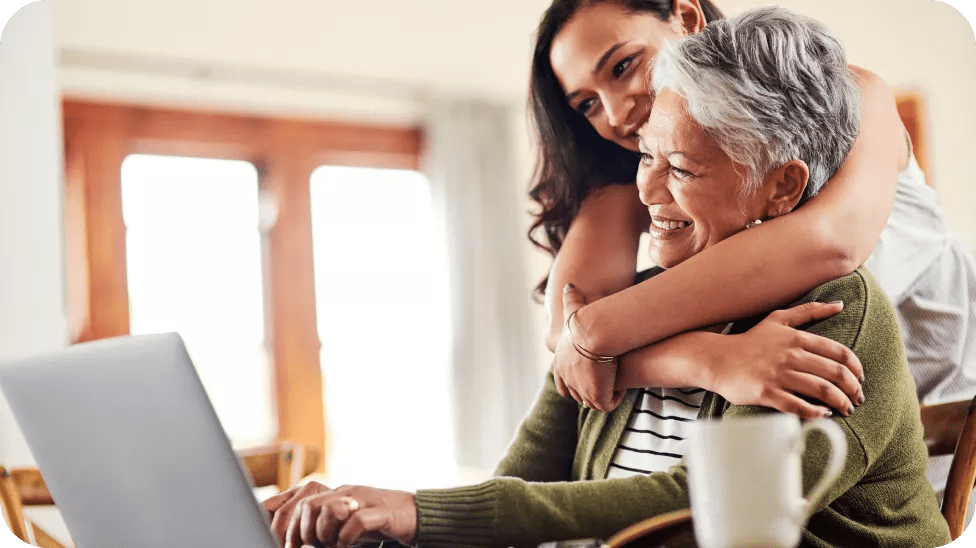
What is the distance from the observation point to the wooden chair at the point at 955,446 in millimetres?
1105

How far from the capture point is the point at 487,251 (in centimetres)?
170

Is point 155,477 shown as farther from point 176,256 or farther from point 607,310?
point 176,256

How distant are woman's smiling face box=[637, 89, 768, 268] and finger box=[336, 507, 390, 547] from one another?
0.46m

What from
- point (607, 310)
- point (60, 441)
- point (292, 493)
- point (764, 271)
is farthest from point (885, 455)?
point (60, 441)

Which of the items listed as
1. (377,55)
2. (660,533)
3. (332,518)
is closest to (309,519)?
(332,518)

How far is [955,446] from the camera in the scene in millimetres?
1128

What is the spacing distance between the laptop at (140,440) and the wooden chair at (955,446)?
2.60 ft

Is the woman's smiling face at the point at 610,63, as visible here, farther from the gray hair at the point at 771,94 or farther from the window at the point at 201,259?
the window at the point at 201,259

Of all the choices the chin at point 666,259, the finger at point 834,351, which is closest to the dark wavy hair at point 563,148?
the chin at point 666,259

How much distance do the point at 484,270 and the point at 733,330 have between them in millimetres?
744

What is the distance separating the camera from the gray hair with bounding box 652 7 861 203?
99 cm

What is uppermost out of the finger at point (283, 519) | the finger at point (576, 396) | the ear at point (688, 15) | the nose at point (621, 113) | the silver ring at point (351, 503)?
the ear at point (688, 15)

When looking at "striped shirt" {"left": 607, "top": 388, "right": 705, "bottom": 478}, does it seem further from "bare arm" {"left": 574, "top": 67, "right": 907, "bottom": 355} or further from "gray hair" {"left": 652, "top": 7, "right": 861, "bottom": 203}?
"gray hair" {"left": 652, "top": 7, "right": 861, "bottom": 203}

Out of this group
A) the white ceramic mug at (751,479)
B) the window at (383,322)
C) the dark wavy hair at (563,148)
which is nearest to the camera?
the white ceramic mug at (751,479)
